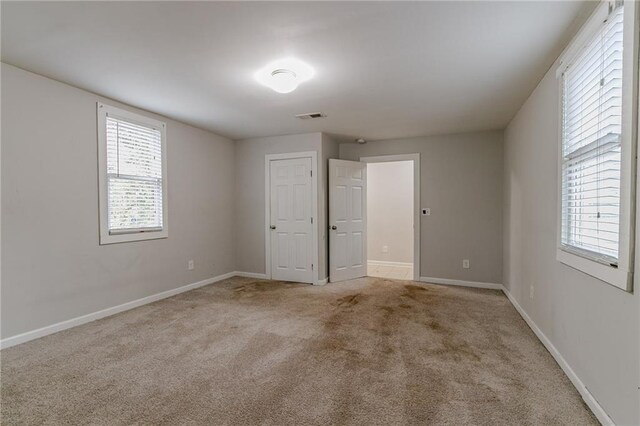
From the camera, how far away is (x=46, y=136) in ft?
9.43

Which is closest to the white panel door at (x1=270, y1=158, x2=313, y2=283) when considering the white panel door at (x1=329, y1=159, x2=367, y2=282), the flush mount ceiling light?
the white panel door at (x1=329, y1=159, x2=367, y2=282)

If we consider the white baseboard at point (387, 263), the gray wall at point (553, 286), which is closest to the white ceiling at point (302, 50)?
the gray wall at point (553, 286)

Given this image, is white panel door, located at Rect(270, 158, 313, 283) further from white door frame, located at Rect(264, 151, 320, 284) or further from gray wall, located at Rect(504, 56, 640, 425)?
gray wall, located at Rect(504, 56, 640, 425)

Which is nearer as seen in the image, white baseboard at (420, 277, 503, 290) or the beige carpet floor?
the beige carpet floor

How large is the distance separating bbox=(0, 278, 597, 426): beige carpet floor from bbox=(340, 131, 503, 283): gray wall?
50.3 inches

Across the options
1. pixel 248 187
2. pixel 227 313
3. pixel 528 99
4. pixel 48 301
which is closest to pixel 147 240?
pixel 48 301

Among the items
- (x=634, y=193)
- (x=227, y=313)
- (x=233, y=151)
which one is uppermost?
(x=233, y=151)

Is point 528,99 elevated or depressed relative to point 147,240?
elevated

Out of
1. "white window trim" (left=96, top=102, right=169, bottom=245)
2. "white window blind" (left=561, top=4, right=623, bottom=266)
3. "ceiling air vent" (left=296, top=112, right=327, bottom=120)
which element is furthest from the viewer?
"ceiling air vent" (left=296, top=112, right=327, bottom=120)

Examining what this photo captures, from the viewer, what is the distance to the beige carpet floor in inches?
69.8

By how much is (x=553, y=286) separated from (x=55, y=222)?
456 centimetres

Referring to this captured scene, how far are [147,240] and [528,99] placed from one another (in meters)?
4.81

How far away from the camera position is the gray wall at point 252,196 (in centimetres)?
522

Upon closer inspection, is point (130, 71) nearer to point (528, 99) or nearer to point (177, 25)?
point (177, 25)
